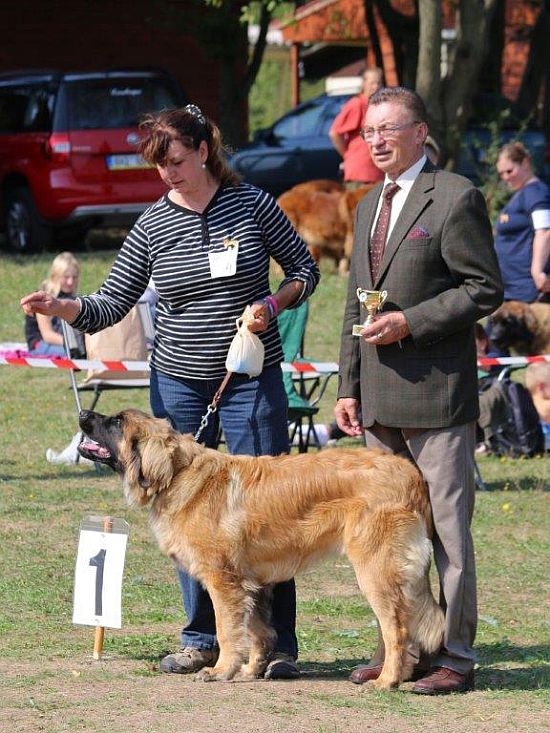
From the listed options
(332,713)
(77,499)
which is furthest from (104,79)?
(332,713)

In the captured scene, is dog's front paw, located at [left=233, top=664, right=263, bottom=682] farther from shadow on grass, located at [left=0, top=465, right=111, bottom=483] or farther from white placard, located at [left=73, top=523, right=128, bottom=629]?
shadow on grass, located at [left=0, top=465, right=111, bottom=483]

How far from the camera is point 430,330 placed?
481 centimetres

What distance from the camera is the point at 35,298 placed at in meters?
5.14

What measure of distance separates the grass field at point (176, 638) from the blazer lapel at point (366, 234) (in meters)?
1.52

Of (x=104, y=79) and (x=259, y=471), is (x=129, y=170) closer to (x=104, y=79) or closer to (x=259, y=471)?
(x=104, y=79)

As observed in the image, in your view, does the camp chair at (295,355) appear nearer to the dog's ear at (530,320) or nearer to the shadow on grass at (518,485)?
the shadow on grass at (518,485)

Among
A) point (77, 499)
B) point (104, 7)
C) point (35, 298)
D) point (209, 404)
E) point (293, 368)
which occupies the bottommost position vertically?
point (77, 499)

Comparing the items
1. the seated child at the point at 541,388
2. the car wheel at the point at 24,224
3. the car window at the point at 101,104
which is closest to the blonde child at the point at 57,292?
the seated child at the point at 541,388

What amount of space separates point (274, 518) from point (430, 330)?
899mm

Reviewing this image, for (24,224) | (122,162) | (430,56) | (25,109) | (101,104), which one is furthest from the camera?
(25,109)

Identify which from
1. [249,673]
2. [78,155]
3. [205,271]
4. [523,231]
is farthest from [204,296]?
[78,155]

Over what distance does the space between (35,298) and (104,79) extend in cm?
1231

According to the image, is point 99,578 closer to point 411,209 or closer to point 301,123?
point 411,209

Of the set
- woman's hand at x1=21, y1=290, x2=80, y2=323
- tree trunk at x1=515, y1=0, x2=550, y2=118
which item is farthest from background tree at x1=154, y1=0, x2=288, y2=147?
woman's hand at x1=21, y1=290, x2=80, y2=323
